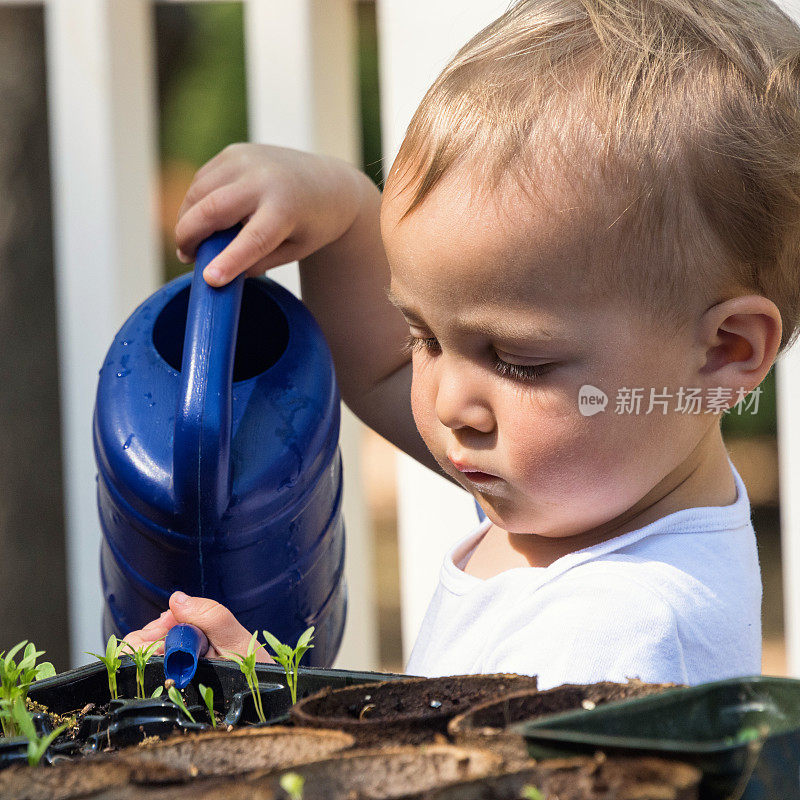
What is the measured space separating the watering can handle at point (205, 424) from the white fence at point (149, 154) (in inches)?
28.9

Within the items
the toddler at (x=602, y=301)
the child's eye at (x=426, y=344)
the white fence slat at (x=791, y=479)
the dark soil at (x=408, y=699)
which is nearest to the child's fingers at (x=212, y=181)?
the toddler at (x=602, y=301)

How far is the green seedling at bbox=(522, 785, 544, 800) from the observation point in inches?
12.7

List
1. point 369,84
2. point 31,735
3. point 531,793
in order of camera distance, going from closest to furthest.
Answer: point 531,793, point 31,735, point 369,84

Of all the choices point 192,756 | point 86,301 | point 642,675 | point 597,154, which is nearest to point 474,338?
point 597,154

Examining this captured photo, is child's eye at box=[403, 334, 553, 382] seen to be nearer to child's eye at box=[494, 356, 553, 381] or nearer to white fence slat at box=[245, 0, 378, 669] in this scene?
child's eye at box=[494, 356, 553, 381]

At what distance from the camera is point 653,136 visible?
718 mm

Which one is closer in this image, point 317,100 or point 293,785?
point 293,785

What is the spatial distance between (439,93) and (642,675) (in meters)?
0.48

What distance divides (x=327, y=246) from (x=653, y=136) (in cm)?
51

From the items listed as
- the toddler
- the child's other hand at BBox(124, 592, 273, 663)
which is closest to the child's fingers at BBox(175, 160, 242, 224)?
the toddler

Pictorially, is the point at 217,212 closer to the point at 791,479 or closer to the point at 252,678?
the point at 252,678

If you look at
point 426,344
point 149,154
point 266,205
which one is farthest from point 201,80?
point 426,344

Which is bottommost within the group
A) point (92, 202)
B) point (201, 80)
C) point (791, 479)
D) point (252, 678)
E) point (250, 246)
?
point (791, 479)

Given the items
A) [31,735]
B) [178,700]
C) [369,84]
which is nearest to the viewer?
[31,735]
